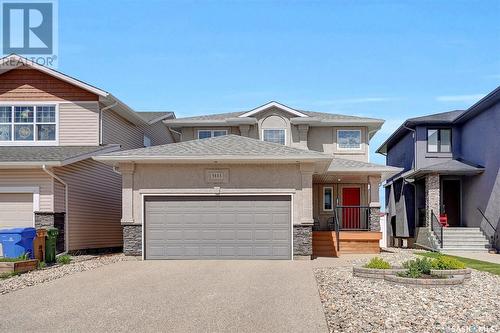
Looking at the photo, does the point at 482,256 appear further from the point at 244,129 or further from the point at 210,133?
the point at 210,133

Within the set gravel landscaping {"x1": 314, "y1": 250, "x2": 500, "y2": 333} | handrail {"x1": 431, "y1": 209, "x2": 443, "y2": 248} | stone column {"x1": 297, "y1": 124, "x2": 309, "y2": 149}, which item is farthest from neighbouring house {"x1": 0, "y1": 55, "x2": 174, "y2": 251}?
handrail {"x1": 431, "y1": 209, "x2": 443, "y2": 248}

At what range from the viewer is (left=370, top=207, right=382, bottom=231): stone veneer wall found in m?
21.3

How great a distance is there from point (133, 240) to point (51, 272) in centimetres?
326

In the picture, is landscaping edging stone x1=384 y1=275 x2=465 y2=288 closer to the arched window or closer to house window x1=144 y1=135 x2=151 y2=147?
the arched window

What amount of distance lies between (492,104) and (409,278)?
13672 mm

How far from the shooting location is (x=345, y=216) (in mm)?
24094

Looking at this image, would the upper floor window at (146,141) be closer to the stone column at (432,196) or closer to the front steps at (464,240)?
the stone column at (432,196)

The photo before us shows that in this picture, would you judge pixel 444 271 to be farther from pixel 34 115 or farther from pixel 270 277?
pixel 34 115

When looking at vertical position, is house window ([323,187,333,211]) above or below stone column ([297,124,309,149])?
below

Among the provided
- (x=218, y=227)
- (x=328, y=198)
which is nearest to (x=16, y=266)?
(x=218, y=227)

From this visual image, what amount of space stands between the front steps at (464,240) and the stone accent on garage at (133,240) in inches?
485

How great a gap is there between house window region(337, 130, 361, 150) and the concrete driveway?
1366cm

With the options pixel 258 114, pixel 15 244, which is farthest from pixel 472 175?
pixel 15 244

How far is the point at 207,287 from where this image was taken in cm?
1106
